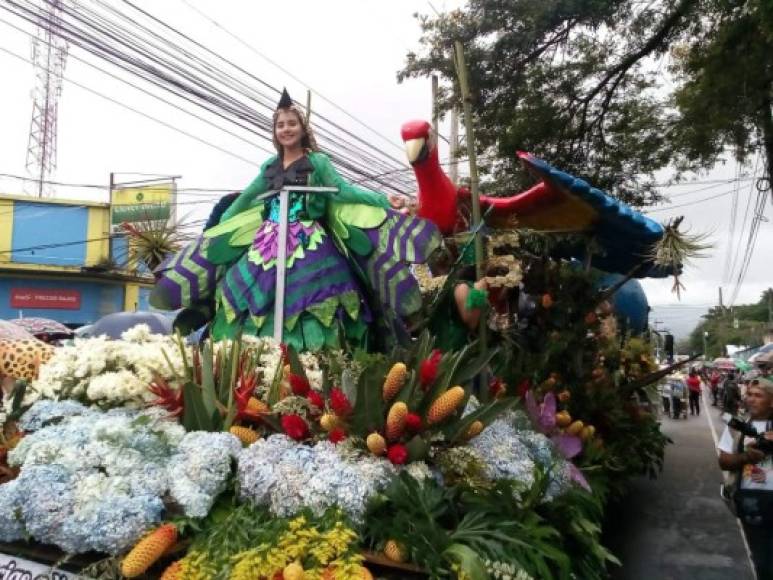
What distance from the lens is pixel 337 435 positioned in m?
2.12

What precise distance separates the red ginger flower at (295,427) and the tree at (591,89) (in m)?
6.51

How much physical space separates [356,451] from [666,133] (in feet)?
30.3

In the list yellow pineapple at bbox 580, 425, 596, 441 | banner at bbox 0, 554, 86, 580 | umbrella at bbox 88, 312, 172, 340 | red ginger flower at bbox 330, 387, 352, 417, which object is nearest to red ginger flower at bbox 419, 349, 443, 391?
red ginger flower at bbox 330, 387, 352, 417

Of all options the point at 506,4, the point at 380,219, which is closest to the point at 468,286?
the point at 380,219

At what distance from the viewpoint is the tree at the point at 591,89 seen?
7.69 metres

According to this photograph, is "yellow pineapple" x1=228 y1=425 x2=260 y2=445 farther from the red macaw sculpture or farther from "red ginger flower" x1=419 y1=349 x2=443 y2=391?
the red macaw sculpture

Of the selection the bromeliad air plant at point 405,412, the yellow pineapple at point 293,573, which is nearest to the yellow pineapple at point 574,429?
the bromeliad air plant at point 405,412

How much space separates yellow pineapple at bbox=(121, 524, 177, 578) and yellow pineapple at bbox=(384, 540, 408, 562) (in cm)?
57

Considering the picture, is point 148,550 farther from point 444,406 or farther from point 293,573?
point 444,406

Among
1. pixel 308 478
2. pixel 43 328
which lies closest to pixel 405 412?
pixel 308 478

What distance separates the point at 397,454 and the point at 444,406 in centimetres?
21

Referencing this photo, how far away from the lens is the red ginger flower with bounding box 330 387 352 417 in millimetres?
2102

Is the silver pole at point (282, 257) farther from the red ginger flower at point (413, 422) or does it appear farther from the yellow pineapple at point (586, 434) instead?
the yellow pineapple at point (586, 434)

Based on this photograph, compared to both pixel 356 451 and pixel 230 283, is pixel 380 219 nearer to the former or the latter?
pixel 230 283
